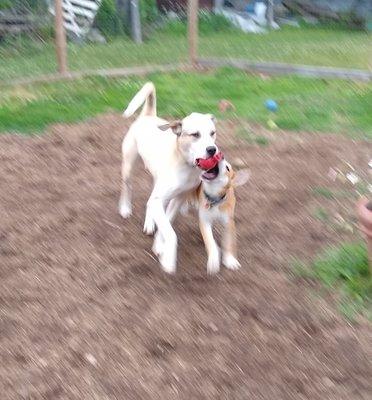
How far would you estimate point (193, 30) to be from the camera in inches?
405

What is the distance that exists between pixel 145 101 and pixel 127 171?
1.67 ft

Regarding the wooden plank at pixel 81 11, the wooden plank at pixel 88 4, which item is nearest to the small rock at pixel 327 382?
the wooden plank at pixel 81 11

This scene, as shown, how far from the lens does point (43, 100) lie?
823 cm

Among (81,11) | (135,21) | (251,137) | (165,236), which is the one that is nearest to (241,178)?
(165,236)

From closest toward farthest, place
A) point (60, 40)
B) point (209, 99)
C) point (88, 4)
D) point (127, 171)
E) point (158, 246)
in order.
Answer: point (158, 246) < point (127, 171) < point (209, 99) < point (60, 40) < point (88, 4)

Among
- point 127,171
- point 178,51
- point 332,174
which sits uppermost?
point 127,171

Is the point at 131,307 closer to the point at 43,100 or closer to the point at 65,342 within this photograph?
the point at 65,342

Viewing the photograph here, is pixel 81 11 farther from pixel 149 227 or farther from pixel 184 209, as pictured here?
pixel 149 227

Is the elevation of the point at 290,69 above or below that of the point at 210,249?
below

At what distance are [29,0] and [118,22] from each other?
197 centimetres

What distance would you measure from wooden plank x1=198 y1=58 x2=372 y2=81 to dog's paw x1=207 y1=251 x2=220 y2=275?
18.8 feet

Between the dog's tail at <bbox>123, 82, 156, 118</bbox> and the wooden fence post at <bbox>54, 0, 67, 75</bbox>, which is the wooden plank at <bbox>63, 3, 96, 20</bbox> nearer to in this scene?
the wooden fence post at <bbox>54, 0, 67, 75</bbox>

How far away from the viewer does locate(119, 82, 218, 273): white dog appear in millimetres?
4180

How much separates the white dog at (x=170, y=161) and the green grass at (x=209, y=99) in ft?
8.84
